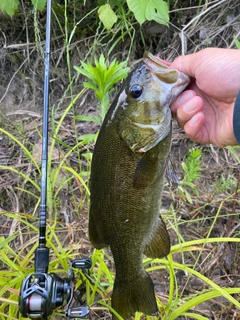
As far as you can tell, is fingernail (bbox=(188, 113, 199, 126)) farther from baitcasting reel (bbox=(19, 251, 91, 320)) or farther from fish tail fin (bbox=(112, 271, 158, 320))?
baitcasting reel (bbox=(19, 251, 91, 320))

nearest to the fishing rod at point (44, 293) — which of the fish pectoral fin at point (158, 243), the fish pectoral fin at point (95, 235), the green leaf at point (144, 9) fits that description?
the fish pectoral fin at point (95, 235)

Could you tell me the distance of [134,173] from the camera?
1.50 metres

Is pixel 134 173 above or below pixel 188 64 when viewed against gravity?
below

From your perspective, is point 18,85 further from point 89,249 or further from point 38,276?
point 38,276

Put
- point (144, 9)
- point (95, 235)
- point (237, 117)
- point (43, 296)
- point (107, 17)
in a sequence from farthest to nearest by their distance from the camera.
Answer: point (107, 17)
point (144, 9)
point (95, 235)
point (237, 117)
point (43, 296)

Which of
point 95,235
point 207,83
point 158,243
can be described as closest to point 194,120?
point 207,83

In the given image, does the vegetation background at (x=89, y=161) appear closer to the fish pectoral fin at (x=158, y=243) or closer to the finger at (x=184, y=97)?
the fish pectoral fin at (x=158, y=243)

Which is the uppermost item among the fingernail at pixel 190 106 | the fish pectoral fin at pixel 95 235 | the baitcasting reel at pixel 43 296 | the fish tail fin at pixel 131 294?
the fingernail at pixel 190 106

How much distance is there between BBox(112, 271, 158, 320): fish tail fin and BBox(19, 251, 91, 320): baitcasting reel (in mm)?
206

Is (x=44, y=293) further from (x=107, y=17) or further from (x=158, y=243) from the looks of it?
(x=107, y=17)

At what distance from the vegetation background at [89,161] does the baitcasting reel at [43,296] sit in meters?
0.35

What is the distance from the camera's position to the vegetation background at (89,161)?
205 cm

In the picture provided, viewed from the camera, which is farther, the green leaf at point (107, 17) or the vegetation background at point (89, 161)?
the green leaf at point (107, 17)

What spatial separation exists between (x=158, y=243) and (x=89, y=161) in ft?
3.33
